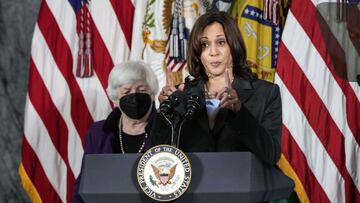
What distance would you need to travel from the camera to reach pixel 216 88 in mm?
2033

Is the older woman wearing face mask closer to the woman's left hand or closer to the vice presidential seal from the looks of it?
the woman's left hand


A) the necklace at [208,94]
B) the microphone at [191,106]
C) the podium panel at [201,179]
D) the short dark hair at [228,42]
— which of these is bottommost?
the podium panel at [201,179]

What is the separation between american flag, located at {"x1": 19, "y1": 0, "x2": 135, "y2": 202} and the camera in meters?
4.00

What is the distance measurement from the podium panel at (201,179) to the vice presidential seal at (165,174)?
4 centimetres

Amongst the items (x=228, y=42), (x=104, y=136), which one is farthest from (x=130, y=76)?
(x=228, y=42)

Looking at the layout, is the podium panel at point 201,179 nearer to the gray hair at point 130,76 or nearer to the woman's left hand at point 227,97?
the woman's left hand at point 227,97

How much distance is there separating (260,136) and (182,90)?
27 cm

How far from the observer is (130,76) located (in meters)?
2.96

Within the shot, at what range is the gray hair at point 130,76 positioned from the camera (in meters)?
2.96

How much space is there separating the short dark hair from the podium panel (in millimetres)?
397

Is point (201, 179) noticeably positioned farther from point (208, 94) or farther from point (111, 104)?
point (111, 104)

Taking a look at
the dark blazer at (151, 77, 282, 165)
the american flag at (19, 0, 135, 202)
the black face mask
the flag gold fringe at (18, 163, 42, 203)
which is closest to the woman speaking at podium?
the dark blazer at (151, 77, 282, 165)

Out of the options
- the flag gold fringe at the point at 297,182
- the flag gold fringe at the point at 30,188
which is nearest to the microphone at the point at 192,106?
the flag gold fringe at the point at 297,182

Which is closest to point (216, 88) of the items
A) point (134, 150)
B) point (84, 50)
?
point (134, 150)
